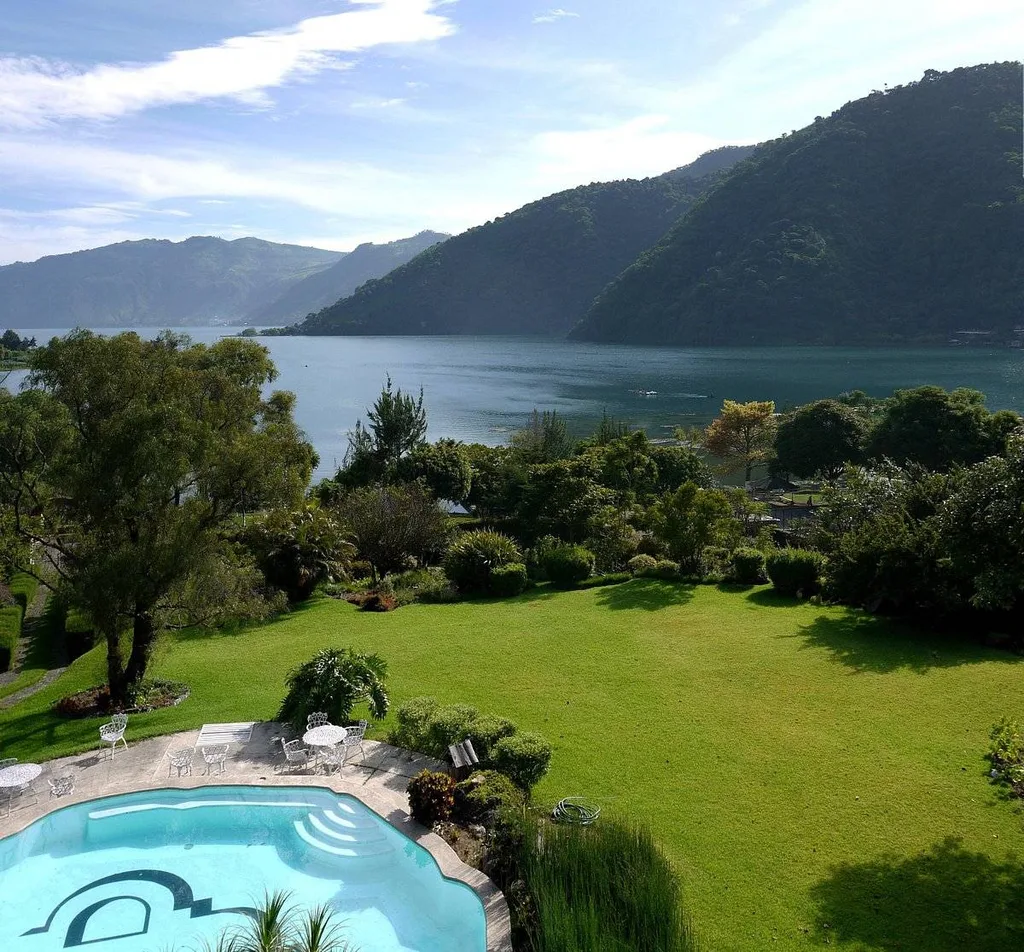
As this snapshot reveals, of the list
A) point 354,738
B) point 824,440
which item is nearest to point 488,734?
point 354,738

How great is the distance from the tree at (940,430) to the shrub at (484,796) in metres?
33.3

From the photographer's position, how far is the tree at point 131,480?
40.1 feet

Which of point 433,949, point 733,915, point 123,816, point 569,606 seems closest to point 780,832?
point 733,915

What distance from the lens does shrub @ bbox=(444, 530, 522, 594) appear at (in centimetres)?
2167

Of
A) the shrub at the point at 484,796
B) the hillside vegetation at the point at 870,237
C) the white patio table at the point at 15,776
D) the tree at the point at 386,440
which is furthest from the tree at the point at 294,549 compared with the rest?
the hillside vegetation at the point at 870,237

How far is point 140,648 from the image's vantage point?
46.2 feet

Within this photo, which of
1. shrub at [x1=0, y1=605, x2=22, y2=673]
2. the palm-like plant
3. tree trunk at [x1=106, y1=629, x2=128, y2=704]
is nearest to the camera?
the palm-like plant

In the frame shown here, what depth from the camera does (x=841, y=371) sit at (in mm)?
103188

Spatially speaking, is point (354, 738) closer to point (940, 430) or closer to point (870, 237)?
point (940, 430)

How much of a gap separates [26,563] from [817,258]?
13604cm

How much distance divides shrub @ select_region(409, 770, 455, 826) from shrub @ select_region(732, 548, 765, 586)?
12.6m

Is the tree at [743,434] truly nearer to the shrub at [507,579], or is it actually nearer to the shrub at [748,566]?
the shrub at [748,566]

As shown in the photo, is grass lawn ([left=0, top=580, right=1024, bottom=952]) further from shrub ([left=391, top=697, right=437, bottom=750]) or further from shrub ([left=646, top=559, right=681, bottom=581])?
shrub ([left=391, top=697, right=437, bottom=750])

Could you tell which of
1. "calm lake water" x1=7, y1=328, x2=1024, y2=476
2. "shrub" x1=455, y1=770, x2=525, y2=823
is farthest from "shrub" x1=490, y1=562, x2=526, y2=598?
"calm lake water" x1=7, y1=328, x2=1024, y2=476
